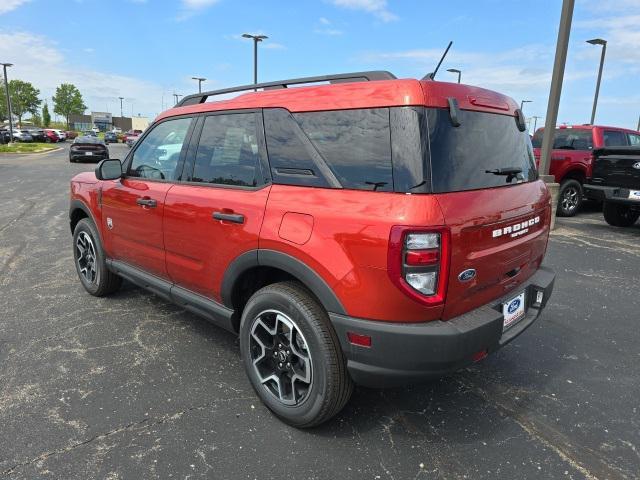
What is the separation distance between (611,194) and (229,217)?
25.1 ft

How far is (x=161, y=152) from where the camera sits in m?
3.63

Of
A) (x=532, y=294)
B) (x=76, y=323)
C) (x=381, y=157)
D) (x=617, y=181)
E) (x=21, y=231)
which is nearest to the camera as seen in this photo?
(x=381, y=157)

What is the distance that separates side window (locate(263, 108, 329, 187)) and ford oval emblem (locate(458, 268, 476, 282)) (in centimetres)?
79

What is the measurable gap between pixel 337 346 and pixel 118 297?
3.01m

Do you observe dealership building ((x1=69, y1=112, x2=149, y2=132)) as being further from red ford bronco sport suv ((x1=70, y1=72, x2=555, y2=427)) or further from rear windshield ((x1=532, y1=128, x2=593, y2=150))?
red ford bronco sport suv ((x1=70, y1=72, x2=555, y2=427))

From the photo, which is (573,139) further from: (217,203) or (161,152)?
(217,203)

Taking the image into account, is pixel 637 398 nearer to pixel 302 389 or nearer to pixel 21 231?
pixel 302 389

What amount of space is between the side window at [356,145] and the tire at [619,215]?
8290 millimetres

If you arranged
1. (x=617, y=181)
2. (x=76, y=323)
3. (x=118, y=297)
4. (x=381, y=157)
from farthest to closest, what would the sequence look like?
(x=617, y=181), (x=118, y=297), (x=76, y=323), (x=381, y=157)

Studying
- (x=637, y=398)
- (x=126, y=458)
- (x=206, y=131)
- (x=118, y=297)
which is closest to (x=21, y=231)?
(x=118, y=297)

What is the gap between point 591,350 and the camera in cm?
365

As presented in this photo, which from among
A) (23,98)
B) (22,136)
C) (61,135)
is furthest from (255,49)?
(23,98)

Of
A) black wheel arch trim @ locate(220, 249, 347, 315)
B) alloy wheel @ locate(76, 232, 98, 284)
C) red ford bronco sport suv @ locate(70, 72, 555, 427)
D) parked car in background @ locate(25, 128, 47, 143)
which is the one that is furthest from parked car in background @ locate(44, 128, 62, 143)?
black wheel arch trim @ locate(220, 249, 347, 315)

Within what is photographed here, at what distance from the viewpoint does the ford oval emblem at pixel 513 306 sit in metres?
2.61
